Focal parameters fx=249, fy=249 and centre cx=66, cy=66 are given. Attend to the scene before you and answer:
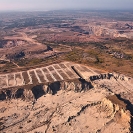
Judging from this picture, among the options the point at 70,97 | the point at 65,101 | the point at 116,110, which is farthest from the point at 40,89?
the point at 116,110

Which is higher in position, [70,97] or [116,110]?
[116,110]

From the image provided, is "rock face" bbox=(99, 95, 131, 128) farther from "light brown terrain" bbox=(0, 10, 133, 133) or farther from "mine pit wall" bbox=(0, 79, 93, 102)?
"mine pit wall" bbox=(0, 79, 93, 102)

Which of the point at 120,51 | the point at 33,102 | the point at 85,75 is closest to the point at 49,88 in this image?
the point at 33,102

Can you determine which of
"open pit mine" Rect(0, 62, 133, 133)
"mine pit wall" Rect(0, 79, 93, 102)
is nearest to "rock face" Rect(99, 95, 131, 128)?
"open pit mine" Rect(0, 62, 133, 133)

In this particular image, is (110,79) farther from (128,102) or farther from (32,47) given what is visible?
(32,47)

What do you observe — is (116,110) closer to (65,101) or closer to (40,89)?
(65,101)

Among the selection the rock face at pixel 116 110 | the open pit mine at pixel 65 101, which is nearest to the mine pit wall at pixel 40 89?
the open pit mine at pixel 65 101

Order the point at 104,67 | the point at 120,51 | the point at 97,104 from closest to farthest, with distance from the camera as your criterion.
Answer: the point at 97,104
the point at 104,67
the point at 120,51
